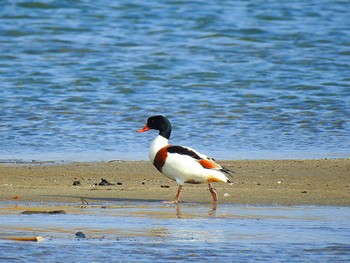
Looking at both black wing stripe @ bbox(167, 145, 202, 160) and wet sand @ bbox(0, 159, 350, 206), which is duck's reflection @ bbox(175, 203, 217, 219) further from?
black wing stripe @ bbox(167, 145, 202, 160)

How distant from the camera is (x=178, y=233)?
329 inches

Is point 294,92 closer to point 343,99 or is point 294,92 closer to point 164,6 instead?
point 343,99

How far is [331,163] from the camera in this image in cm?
1297

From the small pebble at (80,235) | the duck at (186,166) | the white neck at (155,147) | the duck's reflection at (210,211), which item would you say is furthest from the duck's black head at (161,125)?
the small pebble at (80,235)

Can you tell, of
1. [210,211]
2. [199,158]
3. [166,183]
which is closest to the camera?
[210,211]

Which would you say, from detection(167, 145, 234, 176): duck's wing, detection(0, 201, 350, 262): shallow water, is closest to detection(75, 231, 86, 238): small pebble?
detection(0, 201, 350, 262): shallow water

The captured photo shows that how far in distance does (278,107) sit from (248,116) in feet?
3.85

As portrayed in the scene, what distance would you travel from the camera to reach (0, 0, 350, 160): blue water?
15.3 metres

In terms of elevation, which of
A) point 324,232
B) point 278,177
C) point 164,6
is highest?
point 324,232

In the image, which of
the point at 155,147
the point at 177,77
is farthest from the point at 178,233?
the point at 177,77

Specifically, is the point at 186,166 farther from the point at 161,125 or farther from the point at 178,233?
the point at 178,233

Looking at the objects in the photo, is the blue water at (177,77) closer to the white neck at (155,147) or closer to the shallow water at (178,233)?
the white neck at (155,147)

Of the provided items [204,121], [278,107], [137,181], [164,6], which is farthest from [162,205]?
[164,6]

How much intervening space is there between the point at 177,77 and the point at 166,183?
998cm
